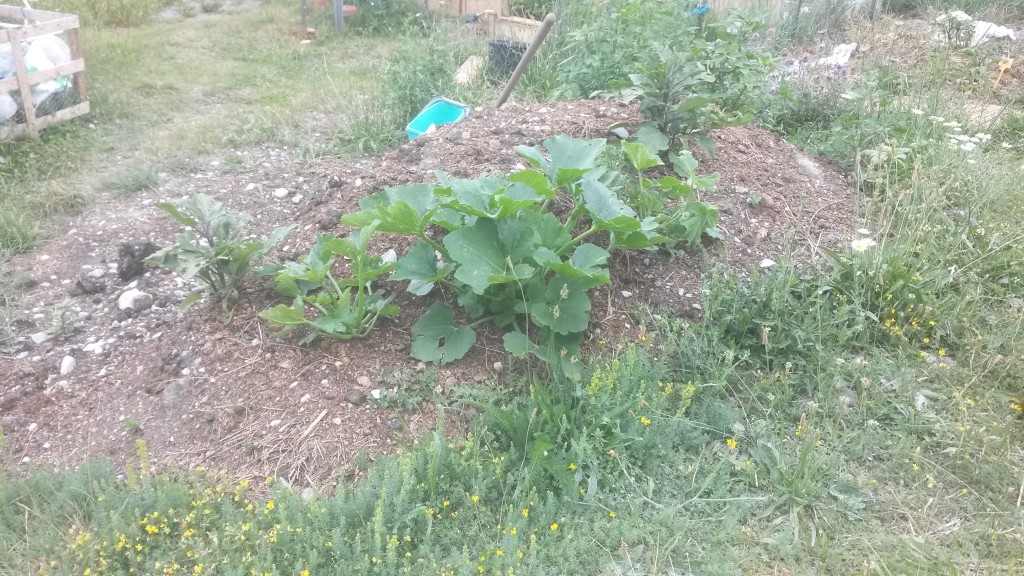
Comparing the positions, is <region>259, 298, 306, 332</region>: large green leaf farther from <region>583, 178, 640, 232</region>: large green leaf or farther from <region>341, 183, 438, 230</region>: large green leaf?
<region>583, 178, 640, 232</region>: large green leaf

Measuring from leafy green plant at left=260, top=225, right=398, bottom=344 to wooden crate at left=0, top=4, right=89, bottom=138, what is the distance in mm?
3474

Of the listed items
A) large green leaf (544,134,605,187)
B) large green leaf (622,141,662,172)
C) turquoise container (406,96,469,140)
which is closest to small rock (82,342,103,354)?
large green leaf (544,134,605,187)

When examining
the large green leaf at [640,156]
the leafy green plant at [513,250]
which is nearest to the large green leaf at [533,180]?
the leafy green plant at [513,250]

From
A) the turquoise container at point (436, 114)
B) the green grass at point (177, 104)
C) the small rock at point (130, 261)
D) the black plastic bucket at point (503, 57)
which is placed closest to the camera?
the small rock at point (130, 261)

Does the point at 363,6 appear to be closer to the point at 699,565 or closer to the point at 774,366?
the point at 774,366

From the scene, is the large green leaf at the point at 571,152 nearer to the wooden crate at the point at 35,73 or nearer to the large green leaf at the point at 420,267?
the large green leaf at the point at 420,267

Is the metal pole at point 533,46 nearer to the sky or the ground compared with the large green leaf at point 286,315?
nearer to the sky

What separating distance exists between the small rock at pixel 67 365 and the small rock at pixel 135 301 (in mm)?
326

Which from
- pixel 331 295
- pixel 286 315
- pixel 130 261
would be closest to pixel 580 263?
pixel 331 295

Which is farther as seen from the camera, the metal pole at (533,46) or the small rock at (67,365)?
the metal pole at (533,46)

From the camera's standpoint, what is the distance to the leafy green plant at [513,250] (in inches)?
97.1

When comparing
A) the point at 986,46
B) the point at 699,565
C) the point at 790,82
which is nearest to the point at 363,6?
the point at 790,82

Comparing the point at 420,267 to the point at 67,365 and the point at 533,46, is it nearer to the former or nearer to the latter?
the point at 67,365

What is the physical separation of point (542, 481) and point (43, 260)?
301 cm
